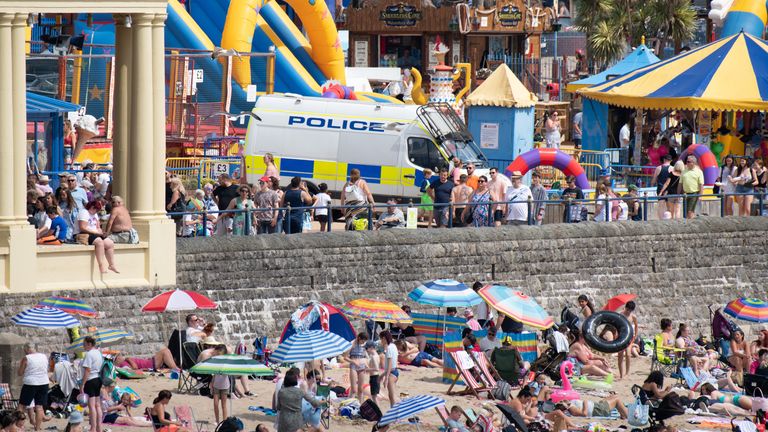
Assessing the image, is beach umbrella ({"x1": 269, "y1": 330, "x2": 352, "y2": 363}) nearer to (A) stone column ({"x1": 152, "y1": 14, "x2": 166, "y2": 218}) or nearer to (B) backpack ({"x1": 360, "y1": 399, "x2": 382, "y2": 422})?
(B) backpack ({"x1": 360, "y1": 399, "x2": 382, "y2": 422})

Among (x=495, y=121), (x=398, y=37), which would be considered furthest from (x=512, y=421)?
(x=398, y=37)

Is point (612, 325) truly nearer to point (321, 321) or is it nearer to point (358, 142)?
point (321, 321)

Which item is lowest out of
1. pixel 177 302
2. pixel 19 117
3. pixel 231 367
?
pixel 231 367

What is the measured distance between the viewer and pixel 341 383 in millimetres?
22969

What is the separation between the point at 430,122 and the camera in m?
29.1

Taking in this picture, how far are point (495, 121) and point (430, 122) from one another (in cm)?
517

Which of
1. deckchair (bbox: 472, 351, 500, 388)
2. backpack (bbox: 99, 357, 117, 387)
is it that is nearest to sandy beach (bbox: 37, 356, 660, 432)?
deckchair (bbox: 472, 351, 500, 388)

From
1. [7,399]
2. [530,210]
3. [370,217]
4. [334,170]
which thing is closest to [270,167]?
[334,170]

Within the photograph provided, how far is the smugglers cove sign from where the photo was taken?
2140 inches

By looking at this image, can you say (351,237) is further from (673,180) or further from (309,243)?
(673,180)

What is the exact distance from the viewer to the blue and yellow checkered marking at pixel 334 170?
29.0 metres

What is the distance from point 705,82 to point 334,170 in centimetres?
814

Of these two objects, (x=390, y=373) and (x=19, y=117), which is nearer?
(x=390, y=373)

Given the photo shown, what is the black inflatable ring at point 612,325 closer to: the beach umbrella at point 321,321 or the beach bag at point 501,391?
the beach bag at point 501,391
